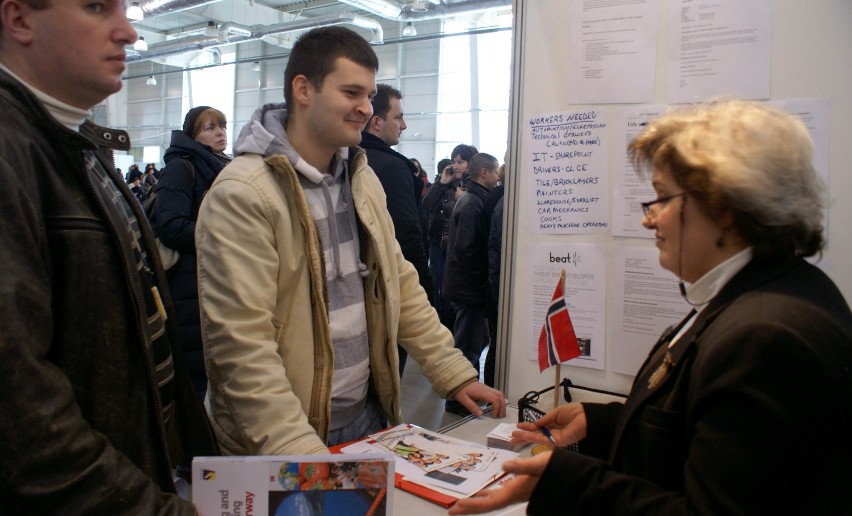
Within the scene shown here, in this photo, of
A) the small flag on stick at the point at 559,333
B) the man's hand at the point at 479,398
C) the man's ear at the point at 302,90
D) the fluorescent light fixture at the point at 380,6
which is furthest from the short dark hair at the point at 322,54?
the fluorescent light fixture at the point at 380,6

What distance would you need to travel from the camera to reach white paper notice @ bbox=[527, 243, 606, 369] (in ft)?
6.11

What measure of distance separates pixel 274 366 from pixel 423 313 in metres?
0.59

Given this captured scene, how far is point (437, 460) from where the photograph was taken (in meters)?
1.47

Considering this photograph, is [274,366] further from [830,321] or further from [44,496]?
[830,321]

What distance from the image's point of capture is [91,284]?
0.99m

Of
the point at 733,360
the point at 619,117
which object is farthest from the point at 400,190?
the point at 733,360

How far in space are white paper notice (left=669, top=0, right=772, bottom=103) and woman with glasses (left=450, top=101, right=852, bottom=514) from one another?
0.70m

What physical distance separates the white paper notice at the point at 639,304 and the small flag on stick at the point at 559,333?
179 millimetres

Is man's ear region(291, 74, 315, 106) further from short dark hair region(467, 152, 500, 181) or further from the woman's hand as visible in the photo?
short dark hair region(467, 152, 500, 181)

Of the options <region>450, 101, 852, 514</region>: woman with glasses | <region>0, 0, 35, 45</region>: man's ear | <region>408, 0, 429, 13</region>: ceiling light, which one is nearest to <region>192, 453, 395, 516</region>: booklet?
<region>450, 101, 852, 514</region>: woman with glasses

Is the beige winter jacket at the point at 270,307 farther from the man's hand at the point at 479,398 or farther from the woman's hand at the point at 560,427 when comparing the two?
the woman's hand at the point at 560,427

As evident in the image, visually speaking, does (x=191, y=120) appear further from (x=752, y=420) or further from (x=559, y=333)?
(x=752, y=420)

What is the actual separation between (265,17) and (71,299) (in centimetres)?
1518

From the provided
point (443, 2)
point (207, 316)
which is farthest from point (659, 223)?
point (443, 2)
